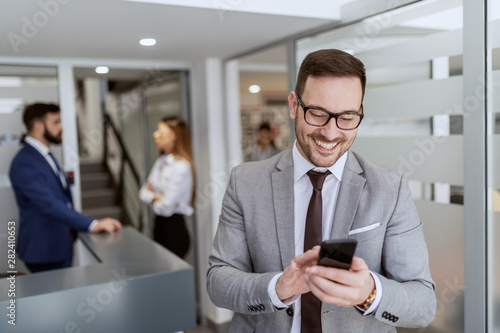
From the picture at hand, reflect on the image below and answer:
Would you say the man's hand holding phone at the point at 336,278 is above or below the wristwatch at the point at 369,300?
above

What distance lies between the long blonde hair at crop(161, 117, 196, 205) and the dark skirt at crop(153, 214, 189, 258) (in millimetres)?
248

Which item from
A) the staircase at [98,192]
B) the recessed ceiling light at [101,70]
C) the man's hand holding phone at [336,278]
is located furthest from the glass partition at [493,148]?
the staircase at [98,192]

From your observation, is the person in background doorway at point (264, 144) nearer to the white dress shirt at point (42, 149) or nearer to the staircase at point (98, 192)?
the staircase at point (98, 192)

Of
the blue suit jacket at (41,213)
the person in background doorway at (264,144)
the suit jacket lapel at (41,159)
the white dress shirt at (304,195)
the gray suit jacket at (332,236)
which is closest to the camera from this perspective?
the gray suit jacket at (332,236)

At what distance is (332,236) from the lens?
1.42m

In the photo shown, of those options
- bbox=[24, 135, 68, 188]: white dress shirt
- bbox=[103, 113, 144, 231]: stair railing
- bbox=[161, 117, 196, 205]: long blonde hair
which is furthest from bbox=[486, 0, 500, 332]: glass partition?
bbox=[103, 113, 144, 231]: stair railing

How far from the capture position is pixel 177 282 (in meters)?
2.20

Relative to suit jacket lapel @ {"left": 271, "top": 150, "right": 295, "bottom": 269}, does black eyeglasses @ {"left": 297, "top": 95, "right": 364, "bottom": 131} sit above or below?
above

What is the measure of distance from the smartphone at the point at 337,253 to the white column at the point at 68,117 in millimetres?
3204

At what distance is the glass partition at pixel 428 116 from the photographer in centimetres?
217

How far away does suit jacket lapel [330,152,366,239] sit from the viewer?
4.66 feet

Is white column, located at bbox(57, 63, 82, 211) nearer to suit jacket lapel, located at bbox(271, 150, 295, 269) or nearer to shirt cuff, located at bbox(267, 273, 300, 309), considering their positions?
suit jacket lapel, located at bbox(271, 150, 295, 269)

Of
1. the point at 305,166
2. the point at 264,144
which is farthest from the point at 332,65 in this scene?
the point at 264,144

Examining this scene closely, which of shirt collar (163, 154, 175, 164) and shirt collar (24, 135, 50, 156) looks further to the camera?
shirt collar (163, 154, 175, 164)
